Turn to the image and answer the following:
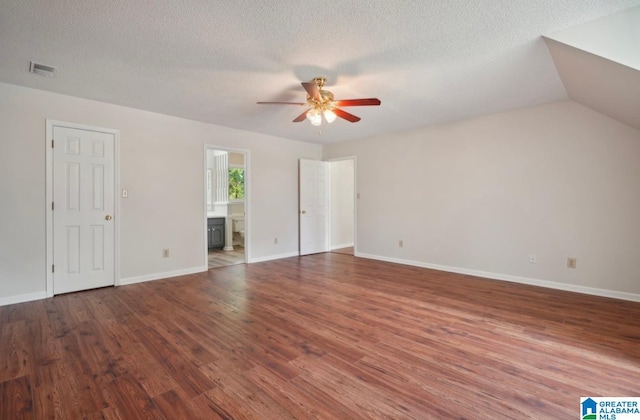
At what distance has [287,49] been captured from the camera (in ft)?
8.20

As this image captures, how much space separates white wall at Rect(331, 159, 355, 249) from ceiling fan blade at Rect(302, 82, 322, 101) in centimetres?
390

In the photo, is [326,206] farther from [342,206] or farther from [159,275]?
[159,275]

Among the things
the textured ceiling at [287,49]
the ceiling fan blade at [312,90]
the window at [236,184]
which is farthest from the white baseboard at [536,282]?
the window at [236,184]

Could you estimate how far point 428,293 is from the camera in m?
3.68

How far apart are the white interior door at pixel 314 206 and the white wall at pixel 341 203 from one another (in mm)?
303

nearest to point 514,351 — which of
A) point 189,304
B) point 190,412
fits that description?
point 190,412

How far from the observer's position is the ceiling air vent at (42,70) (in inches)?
110

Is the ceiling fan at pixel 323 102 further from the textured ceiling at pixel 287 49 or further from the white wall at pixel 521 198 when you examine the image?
the white wall at pixel 521 198

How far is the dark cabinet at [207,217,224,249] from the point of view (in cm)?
674

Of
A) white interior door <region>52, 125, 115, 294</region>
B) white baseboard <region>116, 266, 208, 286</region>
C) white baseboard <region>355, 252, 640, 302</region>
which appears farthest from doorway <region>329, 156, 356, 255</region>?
white interior door <region>52, 125, 115, 294</region>

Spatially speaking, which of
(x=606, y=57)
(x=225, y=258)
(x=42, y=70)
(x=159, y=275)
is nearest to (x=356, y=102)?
(x=606, y=57)

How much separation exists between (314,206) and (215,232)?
244cm

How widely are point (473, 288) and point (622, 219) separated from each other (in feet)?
6.07

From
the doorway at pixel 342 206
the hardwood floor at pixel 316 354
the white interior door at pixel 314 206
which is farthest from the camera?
the doorway at pixel 342 206
